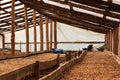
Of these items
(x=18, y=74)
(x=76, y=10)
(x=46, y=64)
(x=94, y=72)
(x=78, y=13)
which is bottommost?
(x=94, y=72)

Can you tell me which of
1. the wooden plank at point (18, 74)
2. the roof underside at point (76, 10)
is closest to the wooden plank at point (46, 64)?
the wooden plank at point (18, 74)

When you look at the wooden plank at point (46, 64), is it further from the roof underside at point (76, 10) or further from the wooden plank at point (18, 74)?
the roof underside at point (76, 10)

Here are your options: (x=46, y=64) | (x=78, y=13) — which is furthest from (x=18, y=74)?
(x=78, y=13)

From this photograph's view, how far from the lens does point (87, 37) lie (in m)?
26.1

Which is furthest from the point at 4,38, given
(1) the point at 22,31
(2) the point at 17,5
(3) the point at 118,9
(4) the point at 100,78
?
(4) the point at 100,78

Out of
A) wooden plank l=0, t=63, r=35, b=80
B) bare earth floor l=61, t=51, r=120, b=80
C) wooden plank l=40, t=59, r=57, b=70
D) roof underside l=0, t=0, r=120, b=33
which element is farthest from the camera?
roof underside l=0, t=0, r=120, b=33

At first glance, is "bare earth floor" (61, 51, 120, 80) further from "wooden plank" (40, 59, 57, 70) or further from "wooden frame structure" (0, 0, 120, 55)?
"wooden frame structure" (0, 0, 120, 55)

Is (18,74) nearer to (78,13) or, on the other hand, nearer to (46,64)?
(46,64)

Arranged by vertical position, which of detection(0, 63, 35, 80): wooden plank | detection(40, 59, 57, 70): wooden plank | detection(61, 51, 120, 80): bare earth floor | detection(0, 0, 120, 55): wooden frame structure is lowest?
detection(61, 51, 120, 80): bare earth floor

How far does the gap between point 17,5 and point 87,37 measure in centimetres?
987

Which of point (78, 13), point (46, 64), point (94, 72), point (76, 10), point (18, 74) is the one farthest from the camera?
point (78, 13)

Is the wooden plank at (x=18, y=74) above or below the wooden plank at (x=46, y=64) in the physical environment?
above

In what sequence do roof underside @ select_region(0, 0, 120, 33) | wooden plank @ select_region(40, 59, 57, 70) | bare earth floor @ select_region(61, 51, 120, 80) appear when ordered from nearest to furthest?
1. wooden plank @ select_region(40, 59, 57, 70)
2. bare earth floor @ select_region(61, 51, 120, 80)
3. roof underside @ select_region(0, 0, 120, 33)

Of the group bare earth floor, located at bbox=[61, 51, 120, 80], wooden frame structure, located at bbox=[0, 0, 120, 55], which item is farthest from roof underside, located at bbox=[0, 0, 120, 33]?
bare earth floor, located at bbox=[61, 51, 120, 80]
